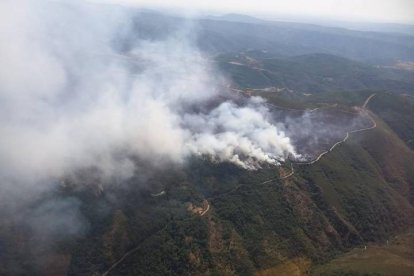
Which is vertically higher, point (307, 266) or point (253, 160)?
point (253, 160)

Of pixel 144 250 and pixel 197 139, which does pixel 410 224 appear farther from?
pixel 144 250

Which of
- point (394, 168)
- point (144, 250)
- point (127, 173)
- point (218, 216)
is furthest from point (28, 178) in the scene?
point (394, 168)

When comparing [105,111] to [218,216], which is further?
[105,111]

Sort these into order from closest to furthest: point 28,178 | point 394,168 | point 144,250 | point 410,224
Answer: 1. point 144,250
2. point 28,178
3. point 410,224
4. point 394,168

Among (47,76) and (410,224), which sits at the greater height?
(47,76)

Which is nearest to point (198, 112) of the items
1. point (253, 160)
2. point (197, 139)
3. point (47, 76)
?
point (197, 139)

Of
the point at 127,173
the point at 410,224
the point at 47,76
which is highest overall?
the point at 47,76

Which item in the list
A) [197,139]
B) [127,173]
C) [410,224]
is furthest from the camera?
[197,139]

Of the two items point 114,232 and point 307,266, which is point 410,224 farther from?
point 114,232

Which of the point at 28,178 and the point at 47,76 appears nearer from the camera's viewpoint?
the point at 28,178
